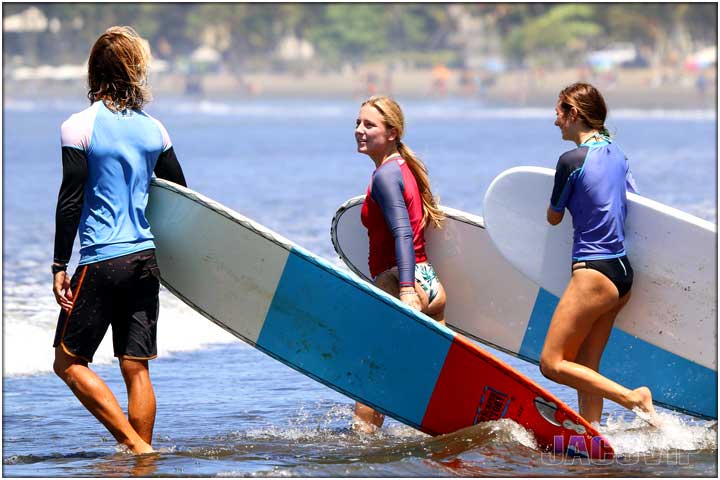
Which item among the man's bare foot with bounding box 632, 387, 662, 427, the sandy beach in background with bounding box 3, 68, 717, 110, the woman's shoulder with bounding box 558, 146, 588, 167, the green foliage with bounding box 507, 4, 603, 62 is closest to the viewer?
the woman's shoulder with bounding box 558, 146, 588, 167

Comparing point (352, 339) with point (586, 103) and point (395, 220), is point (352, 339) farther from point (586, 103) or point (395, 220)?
point (586, 103)

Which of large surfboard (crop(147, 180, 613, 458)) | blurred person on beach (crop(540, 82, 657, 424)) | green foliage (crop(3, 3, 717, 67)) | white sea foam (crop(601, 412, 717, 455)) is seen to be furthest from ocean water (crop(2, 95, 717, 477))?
green foliage (crop(3, 3, 717, 67))

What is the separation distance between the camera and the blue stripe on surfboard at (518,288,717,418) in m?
6.19

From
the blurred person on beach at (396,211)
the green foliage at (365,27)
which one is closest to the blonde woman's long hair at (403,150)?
the blurred person on beach at (396,211)

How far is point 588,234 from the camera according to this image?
5262 millimetres

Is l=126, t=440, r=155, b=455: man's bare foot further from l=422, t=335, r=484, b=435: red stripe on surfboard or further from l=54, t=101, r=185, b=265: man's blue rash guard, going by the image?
l=422, t=335, r=484, b=435: red stripe on surfboard

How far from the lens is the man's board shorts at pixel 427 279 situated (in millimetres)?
5688

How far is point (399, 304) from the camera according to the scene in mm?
5367

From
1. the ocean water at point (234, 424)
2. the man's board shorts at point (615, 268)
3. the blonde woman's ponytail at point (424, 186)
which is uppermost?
the blonde woman's ponytail at point (424, 186)

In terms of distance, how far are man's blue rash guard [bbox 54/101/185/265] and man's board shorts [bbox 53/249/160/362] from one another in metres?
0.05

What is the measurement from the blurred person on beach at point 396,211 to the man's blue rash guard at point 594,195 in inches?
24.8

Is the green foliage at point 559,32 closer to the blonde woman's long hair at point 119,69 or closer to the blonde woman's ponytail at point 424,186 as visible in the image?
the blonde woman's ponytail at point 424,186

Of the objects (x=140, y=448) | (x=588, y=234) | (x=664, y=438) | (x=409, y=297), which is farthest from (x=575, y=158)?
(x=140, y=448)

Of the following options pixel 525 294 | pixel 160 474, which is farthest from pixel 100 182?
pixel 525 294
